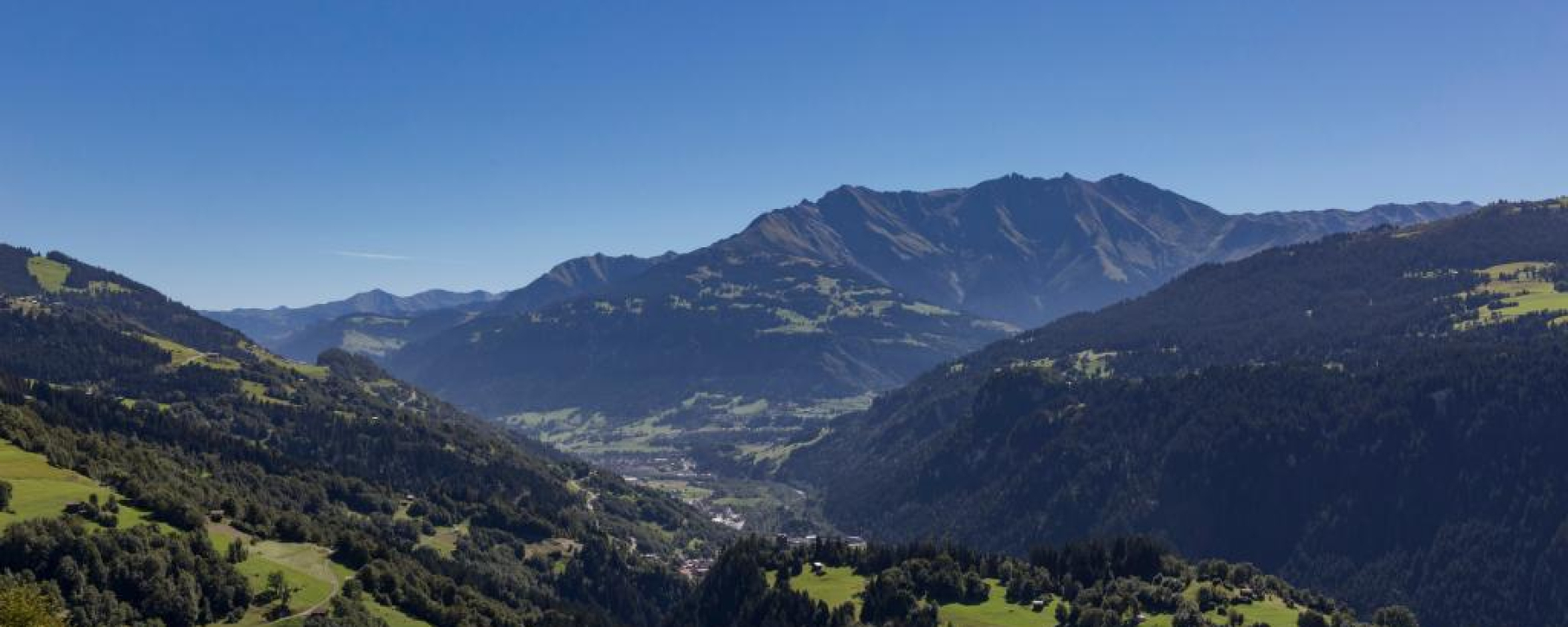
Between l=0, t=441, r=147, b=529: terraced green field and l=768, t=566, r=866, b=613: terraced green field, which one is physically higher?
l=0, t=441, r=147, b=529: terraced green field

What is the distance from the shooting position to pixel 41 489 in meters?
149

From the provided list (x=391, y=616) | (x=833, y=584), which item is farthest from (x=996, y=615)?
(x=391, y=616)

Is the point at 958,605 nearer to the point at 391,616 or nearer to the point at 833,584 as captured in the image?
the point at 833,584

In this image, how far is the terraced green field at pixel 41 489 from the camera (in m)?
139

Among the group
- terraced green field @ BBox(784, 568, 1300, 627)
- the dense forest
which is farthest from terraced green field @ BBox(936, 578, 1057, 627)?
the dense forest

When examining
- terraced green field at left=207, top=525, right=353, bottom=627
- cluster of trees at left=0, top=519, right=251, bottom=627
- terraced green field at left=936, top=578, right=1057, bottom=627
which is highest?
cluster of trees at left=0, top=519, right=251, bottom=627

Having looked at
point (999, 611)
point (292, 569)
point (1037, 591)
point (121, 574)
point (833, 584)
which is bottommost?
point (999, 611)

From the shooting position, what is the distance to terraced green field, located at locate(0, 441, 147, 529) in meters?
139

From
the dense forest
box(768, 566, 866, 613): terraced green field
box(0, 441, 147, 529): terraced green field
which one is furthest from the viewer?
box(768, 566, 866, 613): terraced green field

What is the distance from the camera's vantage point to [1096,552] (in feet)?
587

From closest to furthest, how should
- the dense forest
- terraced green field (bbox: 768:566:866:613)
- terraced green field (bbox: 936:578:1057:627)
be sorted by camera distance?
the dense forest, terraced green field (bbox: 936:578:1057:627), terraced green field (bbox: 768:566:866:613)

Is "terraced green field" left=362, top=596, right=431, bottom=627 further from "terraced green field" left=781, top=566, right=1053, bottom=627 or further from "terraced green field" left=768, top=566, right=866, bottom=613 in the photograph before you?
"terraced green field" left=781, top=566, right=1053, bottom=627

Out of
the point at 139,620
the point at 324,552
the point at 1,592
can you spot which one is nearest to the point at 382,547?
the point at 324,552

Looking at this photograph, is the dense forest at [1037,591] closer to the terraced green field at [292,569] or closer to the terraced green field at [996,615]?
the terraced green field at [996,615]
